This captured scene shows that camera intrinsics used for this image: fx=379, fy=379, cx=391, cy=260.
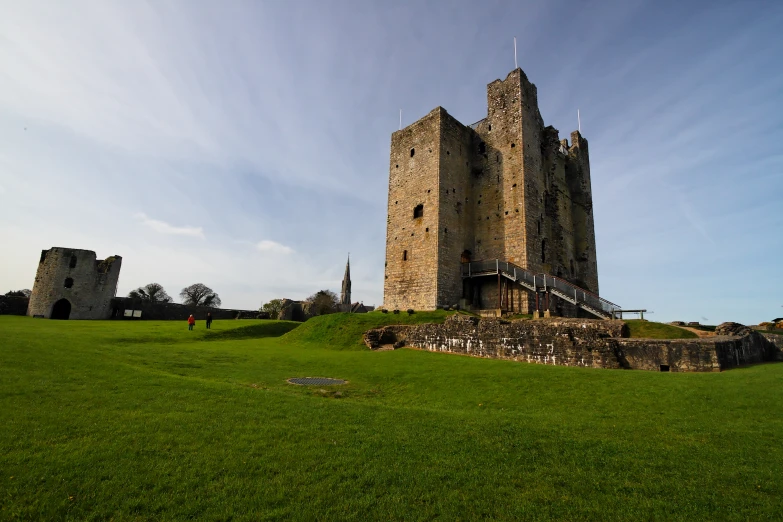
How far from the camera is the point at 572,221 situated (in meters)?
34.2

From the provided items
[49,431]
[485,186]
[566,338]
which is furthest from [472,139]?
[49,431]

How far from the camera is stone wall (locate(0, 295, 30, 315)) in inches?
1342

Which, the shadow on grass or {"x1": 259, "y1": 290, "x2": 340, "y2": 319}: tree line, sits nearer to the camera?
the shadow on grass

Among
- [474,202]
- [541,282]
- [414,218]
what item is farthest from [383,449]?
[474,202]

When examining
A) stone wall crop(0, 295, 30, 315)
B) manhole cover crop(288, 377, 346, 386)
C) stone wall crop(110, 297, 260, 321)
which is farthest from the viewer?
stone wall crop(110, 297, 260, 321)

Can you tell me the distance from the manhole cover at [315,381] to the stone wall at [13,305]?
3965 cm

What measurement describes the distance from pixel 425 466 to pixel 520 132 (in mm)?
27470

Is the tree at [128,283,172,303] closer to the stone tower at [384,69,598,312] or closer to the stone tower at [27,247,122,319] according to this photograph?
the stone tower at [27,247,122,319]

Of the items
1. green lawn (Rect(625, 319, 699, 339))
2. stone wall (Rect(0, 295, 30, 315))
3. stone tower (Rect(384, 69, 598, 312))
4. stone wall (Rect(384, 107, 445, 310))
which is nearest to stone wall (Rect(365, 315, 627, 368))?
green lawn (Rect(625, 319, 699, 339))

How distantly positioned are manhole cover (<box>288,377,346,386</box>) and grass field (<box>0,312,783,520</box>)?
0.99 metres

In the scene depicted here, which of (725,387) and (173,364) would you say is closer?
(725,387)

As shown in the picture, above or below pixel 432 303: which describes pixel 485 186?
above

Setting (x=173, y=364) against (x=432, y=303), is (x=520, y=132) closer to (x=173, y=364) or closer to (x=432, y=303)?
(x=432, y=303)

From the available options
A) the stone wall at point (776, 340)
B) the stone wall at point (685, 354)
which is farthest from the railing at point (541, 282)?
the stone wall at point (685, 354)
